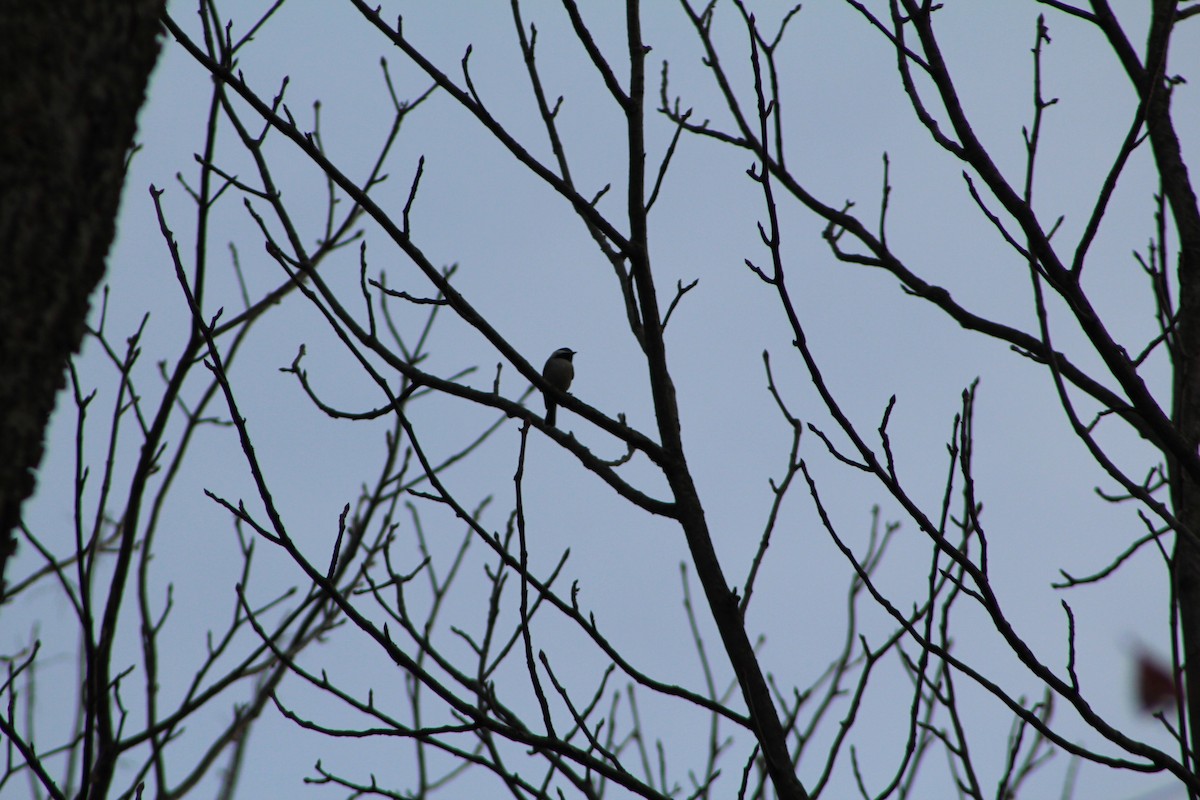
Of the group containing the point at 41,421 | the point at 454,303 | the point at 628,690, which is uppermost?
the point at 628,690

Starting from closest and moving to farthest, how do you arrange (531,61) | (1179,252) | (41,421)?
(41,421) < (1179,252) < (531,61)

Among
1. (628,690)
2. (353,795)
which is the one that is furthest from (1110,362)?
(628,690)

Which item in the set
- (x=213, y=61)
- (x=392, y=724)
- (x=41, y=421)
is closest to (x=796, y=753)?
(x=392, y=724)

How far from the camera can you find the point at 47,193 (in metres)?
1.28

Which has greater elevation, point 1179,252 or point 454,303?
point 1179,252

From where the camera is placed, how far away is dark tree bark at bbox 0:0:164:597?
1236 millimetres

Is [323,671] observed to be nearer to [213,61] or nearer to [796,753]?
[213,61]

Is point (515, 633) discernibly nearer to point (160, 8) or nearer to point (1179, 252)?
point (1179, 252)

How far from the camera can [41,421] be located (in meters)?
1.26

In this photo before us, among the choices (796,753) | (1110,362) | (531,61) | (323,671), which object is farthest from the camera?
(796,753)

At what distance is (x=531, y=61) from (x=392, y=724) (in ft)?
6.06

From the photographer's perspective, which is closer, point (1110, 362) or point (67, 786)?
point (1110, 362)

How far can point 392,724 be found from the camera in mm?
2658

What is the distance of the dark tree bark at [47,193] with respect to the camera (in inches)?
48.7
